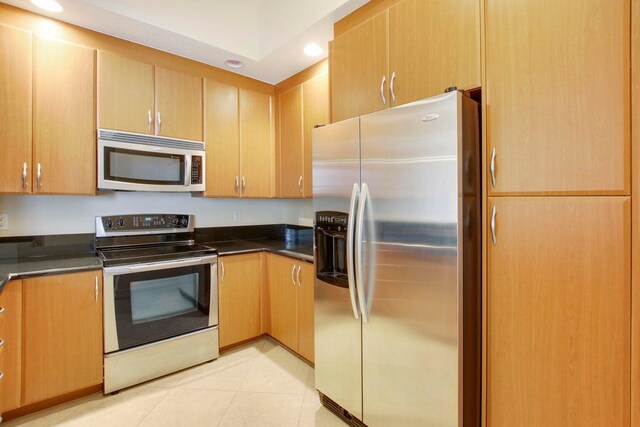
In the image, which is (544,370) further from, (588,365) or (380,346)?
(380,346)

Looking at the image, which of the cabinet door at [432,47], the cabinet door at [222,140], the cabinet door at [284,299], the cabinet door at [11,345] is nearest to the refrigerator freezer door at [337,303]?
the cabinet door at [432,47]

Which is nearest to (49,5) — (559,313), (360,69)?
(360,69)

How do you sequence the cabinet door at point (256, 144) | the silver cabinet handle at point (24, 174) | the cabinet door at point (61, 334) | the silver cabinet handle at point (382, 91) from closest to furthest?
the silver cabinet handle at point (382, 91) < the cabinet door at point (61, 334) < the silver cabinet handle at point (24, 174) < the cabinet door at point (256, 144)

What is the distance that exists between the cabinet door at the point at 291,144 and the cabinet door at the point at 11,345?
1.89m

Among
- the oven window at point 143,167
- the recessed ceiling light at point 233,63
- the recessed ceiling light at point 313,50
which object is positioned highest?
the recessed ceiling light at point 233,63

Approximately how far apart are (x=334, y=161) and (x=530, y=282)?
1075 mm

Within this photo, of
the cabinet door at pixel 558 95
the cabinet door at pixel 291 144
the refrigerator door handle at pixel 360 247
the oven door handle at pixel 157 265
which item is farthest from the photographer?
the cabinet door at pixel 291 144

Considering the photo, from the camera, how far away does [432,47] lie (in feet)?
4.76

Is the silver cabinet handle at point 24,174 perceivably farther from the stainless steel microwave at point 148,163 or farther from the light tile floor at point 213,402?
the light tile floor at point 213,402

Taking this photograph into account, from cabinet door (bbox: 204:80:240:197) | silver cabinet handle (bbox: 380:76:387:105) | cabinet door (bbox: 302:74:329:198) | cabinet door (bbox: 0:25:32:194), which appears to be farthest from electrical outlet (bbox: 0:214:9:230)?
silver cabinet handle (bbox: 380:76:387:105)

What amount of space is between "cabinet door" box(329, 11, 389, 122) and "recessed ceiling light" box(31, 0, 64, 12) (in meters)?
1.65

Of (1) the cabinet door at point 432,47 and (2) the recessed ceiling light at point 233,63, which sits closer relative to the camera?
(1) the cabinet door at point 432,47

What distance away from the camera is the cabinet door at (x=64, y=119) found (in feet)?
6.31

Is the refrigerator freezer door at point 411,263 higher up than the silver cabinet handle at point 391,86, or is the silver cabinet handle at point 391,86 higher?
the silver cabinet handle at point 391,86
